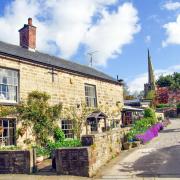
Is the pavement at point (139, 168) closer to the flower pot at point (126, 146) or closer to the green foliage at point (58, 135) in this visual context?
the flower pot at point (126, 146)

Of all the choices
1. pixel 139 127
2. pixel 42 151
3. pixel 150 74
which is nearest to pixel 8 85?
pixel 42 151

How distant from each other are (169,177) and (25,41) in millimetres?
16847

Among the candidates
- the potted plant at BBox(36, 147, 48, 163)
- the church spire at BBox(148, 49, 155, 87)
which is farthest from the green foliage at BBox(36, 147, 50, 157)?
the church spire at BBox(148, 49, 155, 87)

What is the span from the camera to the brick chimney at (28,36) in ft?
73.9

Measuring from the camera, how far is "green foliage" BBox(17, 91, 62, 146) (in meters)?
16.5

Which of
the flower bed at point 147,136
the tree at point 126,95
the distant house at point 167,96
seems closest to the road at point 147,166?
the flower bed at point 147,136

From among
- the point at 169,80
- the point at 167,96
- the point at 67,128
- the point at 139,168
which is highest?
the point at 169,80

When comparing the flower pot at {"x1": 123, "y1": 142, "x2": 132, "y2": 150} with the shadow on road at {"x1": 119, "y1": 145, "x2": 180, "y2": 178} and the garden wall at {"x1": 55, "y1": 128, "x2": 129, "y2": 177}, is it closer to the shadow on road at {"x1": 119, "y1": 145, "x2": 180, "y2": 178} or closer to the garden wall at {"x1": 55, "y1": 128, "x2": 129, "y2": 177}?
the shadow on road at {"x1": 119, "y1": 145, "x2": 180, "y2": 178}

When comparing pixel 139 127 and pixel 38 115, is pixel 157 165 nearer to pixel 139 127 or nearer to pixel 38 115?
pixel 38 115

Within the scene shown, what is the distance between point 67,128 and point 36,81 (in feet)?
15.5

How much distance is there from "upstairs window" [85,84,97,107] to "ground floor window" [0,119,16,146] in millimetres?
8727

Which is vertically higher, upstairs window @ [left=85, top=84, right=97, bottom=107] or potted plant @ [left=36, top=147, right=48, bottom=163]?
upstairs window @ [left=85, top=84, right=97, bottom=107]

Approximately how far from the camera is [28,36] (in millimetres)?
22578

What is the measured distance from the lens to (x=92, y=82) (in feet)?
81.6
